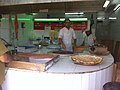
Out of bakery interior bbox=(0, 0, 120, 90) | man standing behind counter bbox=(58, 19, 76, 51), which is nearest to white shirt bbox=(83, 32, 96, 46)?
bakery interior bbox=(0, 0, 120, 90)

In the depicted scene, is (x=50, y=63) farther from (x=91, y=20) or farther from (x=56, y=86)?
(x=91, y=20)

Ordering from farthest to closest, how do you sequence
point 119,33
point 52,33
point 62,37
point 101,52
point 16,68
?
point 119,33
point 52,33
point 62,37
point 101,52
point 16,68

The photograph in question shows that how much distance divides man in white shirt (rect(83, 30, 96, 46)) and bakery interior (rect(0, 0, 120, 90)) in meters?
0.24

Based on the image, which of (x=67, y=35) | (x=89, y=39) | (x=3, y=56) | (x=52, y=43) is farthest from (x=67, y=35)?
(x=3, y=56)

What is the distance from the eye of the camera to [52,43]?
172 inches

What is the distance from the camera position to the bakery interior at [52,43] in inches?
71.4

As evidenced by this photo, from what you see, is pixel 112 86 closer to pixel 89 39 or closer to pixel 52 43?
pixel 52 43

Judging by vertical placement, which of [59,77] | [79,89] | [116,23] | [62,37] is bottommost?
[79,89]

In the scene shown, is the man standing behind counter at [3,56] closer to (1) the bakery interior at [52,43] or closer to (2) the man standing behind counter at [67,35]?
(1) the bakery interior at [52,43]

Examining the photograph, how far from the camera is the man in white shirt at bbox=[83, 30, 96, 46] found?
4.61m

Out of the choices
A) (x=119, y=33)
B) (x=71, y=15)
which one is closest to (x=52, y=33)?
(x=71, y=15)

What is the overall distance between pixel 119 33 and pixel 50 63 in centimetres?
484

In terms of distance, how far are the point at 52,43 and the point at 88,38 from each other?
3.32ft

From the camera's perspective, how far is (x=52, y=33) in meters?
5.27
